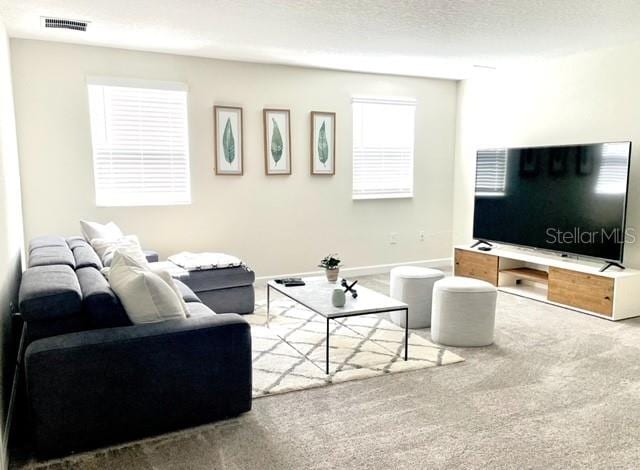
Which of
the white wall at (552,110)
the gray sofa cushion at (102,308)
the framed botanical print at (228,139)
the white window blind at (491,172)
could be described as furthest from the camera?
the white window blind at (491,172)

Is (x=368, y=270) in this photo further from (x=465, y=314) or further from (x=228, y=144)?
(x=465, y=314)

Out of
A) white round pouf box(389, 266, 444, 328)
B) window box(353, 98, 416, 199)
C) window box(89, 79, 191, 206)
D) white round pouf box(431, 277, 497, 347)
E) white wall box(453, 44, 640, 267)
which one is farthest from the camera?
window box(353, 98, 416, 199)

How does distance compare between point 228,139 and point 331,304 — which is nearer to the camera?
point 331,304

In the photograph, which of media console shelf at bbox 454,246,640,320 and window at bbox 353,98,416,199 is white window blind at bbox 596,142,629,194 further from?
window at bbox 353,98,416,199

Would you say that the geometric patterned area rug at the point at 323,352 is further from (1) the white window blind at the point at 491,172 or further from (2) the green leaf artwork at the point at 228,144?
(1) the white window blind at the point at 491,172

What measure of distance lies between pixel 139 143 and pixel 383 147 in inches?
114

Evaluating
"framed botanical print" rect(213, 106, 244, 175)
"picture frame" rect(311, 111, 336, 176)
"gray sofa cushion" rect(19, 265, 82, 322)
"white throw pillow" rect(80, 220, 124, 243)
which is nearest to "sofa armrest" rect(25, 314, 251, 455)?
"gray sofa cushion" rect(19, 265, 82, 322)

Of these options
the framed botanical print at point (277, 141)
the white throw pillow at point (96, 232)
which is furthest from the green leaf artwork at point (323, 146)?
the white throw pillow at point (96, 232)

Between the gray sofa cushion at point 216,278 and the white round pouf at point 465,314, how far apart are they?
1.72 metres

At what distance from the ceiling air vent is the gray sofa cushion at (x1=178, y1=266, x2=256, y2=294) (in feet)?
7.04

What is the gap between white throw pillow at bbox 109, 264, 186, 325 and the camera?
2572mm

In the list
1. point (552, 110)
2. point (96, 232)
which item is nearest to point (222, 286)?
point (96, 232)

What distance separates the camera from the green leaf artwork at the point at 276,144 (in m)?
5.69

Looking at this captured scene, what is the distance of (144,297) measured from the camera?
2.59 meters
